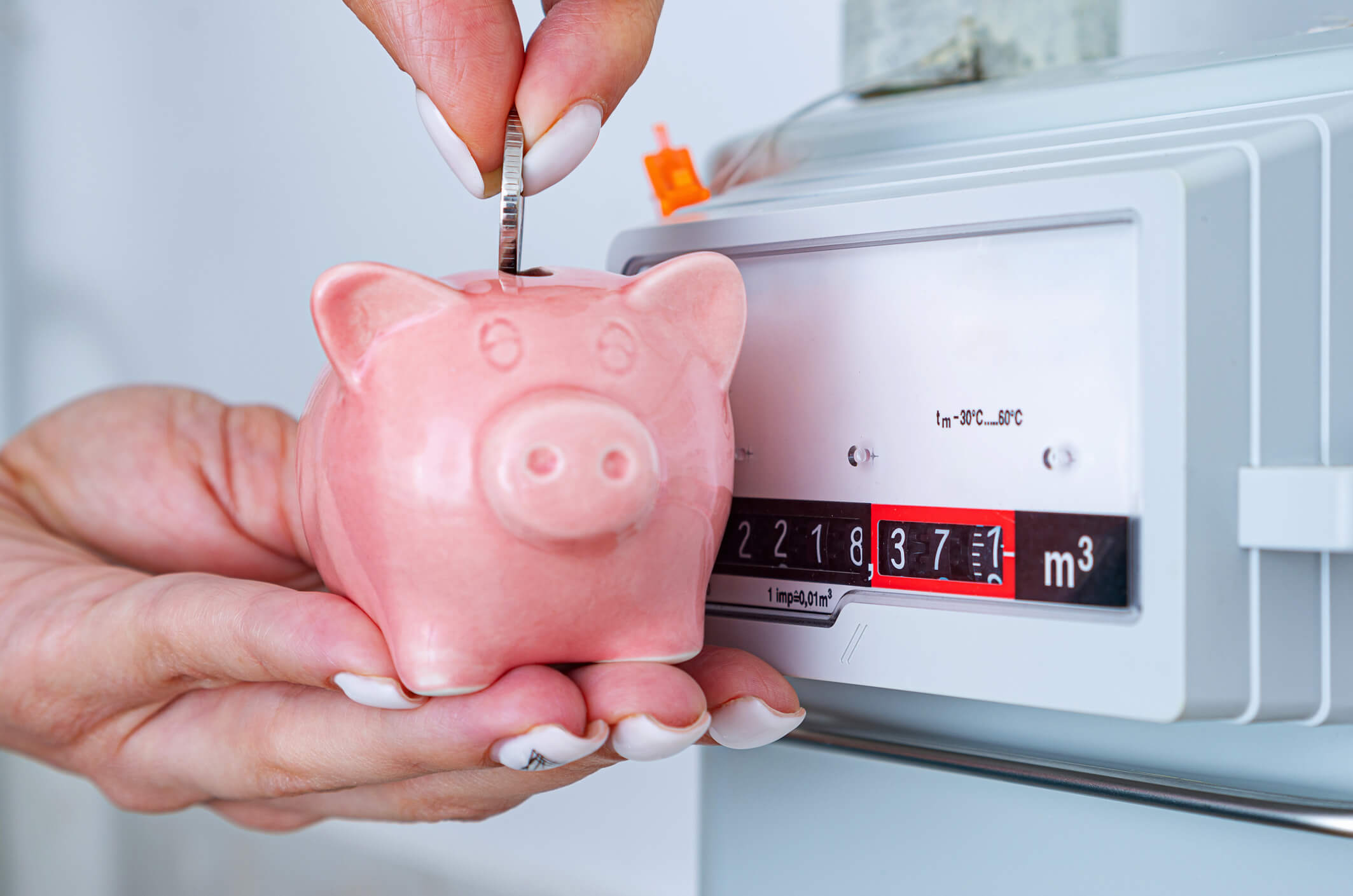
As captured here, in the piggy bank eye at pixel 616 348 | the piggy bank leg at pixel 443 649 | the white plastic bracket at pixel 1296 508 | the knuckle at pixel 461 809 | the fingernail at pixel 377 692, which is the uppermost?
the piggy bank eye at pixel 616 348

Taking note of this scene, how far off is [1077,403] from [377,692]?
305 millimetres

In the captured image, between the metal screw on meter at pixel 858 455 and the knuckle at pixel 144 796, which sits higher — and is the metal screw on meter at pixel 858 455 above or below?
above

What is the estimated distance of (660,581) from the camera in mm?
441

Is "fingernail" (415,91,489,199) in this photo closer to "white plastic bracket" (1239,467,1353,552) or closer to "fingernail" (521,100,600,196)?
"fingernail" (521,100,600,196)

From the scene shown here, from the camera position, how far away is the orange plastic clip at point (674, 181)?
0.65 m

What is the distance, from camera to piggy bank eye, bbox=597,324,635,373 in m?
0.43

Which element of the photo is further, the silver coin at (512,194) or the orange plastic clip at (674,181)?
the orange plastic clip at (674,181)

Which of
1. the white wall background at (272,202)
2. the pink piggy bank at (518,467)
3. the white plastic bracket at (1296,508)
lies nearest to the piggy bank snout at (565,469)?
the pink piggy bank at (518,467)

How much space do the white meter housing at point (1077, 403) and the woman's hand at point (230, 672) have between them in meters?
0.08

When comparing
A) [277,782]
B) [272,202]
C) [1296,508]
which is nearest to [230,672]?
[277,782]

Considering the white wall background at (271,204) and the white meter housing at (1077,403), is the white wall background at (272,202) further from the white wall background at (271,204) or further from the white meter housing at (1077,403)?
the white meter housing at (1077,403)

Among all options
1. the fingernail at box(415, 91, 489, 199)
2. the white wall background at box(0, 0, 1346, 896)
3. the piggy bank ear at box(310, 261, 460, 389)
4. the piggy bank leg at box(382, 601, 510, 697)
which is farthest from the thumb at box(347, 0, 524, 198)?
the white wall background at box(0, 0, 1346, 896)

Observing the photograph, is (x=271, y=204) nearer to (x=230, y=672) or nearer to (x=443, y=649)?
(x=230, y=672)

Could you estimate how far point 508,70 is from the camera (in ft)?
1.68
